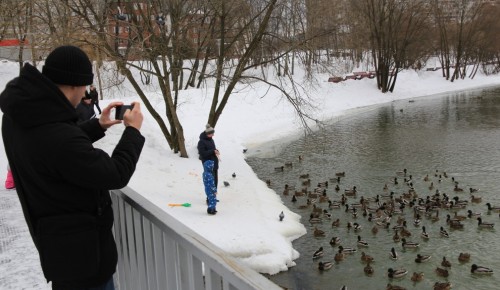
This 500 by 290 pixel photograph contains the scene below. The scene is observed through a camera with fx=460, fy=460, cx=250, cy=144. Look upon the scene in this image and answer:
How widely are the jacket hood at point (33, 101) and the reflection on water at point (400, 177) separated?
25.6 feet

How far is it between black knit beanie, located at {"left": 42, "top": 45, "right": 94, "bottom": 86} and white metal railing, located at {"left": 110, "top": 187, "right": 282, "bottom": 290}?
0.89m

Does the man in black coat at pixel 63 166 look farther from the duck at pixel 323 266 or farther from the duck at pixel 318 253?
the duck at pixel 318 253

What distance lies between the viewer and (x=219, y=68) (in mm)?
17688

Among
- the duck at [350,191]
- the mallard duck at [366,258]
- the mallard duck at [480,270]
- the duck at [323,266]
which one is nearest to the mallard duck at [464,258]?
the mallard duck at [480,270]

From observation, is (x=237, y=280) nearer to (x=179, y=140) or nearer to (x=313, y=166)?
(x=179, y=140)

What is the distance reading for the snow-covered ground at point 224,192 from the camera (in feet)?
19.8

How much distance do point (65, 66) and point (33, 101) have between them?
0.28 meters

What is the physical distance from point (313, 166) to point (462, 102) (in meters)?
28.6

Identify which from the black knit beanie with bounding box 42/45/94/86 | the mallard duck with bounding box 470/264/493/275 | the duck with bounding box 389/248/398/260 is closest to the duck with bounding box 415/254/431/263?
the duck with bounding box 389/248/398/260

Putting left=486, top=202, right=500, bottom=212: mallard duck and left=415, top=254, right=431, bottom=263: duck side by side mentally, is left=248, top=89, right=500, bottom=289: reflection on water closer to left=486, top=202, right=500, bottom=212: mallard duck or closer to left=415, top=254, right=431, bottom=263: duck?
left=415, top=254, right=431, bottom=263: duck

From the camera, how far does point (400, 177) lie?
707 inches

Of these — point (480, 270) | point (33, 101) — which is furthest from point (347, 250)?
point (33, 101)

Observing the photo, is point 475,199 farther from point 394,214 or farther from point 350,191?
point 350,191

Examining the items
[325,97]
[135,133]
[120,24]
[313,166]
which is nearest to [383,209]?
[313,166]
